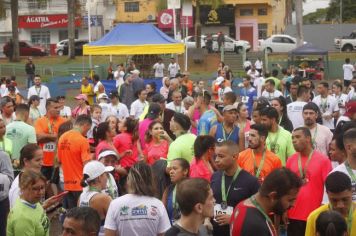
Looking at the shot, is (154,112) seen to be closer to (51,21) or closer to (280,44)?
(280,44)

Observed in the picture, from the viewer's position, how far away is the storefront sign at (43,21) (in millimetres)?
63344

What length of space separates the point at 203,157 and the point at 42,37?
193ft

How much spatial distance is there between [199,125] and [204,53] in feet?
116

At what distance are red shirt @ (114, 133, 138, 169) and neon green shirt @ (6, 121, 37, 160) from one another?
128 centimetres

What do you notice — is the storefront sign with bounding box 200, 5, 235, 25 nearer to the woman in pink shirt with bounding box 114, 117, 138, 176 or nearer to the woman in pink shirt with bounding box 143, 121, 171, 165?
the woman in pink shirt with bounding box 114, 117, 138, 176

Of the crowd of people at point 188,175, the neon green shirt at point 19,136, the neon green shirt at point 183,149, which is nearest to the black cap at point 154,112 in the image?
the crowd of people at point 188,175

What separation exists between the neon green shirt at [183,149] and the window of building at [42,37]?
57344mm

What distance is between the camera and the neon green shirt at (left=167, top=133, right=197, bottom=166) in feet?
28.1

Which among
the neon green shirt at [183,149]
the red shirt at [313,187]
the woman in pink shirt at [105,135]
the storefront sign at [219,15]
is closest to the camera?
the red shirt at [313,187]

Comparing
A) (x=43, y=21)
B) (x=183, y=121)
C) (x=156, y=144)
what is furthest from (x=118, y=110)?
(x=43, y=21)

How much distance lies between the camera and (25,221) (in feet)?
20.0

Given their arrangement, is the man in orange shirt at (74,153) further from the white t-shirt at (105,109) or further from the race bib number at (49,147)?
the white t-shirt at (105,109)

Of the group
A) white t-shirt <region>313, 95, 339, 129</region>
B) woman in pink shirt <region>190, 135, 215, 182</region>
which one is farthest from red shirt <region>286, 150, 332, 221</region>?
white t-shirt <region>313, 95, 339, 129</region>

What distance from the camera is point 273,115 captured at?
924cm
